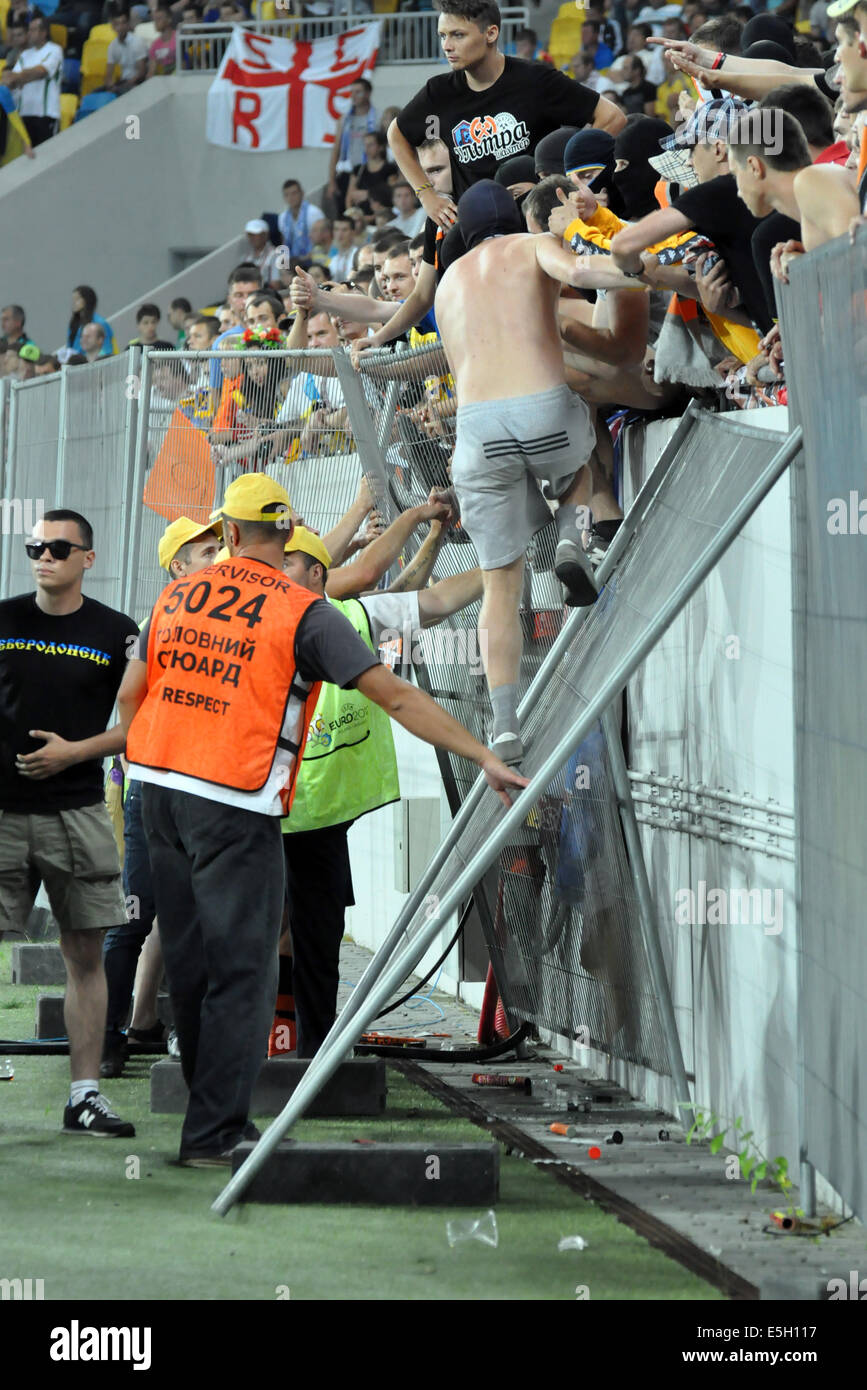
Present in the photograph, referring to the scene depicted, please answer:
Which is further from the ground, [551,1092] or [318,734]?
[318,734]

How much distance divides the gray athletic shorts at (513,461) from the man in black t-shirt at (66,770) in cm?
143

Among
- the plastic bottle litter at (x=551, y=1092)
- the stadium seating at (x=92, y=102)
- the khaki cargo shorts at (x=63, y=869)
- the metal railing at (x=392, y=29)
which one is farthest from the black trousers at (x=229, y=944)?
the stadium seating at (x=92, y=102)

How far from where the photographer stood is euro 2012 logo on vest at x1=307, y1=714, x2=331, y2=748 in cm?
781

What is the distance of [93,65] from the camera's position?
89.2ft

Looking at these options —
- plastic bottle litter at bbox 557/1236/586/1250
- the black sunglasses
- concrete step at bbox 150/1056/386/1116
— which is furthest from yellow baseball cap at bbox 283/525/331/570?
plastic bottle litter at bbox 557/1236/586/1250

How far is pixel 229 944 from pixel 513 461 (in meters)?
2.08

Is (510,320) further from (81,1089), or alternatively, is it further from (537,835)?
(81,1089)

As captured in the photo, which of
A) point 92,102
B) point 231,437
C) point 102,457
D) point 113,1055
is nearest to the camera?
point 113,1055

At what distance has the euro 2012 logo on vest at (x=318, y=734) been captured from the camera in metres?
7.81

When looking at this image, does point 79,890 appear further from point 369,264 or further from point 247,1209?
point 369,264

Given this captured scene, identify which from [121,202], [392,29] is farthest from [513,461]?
[121,202]

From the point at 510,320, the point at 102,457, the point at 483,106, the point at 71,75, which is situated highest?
the point at 71,75

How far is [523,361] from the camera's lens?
702cm

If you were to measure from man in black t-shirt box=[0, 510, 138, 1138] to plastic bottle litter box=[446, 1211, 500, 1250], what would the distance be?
1952mm
